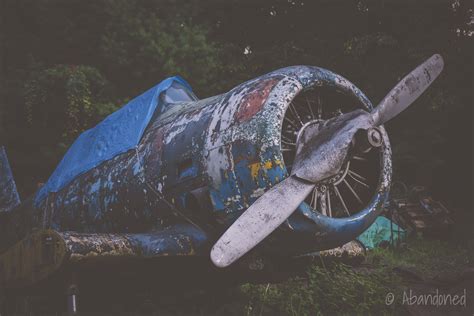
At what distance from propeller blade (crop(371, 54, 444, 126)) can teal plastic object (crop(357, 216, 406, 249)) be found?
5552 millimetres

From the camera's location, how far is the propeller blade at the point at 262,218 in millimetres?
3646

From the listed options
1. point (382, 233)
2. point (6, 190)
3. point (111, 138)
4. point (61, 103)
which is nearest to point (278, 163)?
point (111, 138)

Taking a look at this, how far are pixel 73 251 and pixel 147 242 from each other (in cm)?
63

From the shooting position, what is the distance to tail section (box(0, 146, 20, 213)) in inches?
313

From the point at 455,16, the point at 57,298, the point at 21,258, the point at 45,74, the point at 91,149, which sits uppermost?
the point at 455,16

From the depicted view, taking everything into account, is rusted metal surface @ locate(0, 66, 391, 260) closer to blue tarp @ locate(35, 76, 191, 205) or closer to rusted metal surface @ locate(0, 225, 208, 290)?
blue tarp @ locate(35, 76, 191, 205)

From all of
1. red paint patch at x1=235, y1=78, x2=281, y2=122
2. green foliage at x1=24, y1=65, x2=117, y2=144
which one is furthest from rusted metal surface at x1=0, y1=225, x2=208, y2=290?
green foliage at x1=24, y1=65, x2=117, y2=144

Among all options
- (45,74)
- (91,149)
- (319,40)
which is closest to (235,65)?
(319,40)

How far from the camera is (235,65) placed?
48.9 feet

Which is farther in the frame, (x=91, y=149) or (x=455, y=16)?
(x=455, y=16)

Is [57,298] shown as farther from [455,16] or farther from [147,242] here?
[455,16]

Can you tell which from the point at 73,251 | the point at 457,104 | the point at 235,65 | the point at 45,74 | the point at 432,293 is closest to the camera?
the point at 73,251

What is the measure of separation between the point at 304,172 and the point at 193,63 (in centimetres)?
1015

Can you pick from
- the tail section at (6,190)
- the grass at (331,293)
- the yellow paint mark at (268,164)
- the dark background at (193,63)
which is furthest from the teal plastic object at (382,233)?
the yellow paint mark at (268,164)
